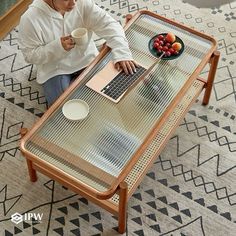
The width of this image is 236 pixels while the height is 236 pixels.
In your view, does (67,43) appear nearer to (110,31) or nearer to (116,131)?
(110,31)

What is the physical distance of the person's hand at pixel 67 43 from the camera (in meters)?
1.81

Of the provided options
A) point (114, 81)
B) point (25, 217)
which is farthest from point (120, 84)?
point (25, 217)

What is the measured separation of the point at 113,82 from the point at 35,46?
0.33 meters

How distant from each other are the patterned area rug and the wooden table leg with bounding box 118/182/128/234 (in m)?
0.05

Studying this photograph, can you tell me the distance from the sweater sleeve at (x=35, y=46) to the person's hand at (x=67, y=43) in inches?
0.6

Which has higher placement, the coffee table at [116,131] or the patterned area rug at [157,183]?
the coffee table at [116,131]

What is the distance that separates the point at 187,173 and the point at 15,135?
2.39 ft

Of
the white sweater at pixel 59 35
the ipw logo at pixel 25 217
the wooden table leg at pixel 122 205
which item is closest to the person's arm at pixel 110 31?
the white sweater at pixel 59 35

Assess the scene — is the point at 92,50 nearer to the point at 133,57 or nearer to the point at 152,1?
the point at 133,57

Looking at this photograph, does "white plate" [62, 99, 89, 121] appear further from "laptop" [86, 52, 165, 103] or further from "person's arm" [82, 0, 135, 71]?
"person's arm" [82, 0, 135, 71]

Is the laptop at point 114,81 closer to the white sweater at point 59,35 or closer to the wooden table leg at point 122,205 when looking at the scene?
the white sweater at point 59,35

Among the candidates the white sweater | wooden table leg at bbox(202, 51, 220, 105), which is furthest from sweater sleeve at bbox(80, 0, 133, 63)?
wooden table leg at bbox(202, 51, 220, 105)

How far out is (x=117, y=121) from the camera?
1.77 m

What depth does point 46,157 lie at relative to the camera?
166cm
